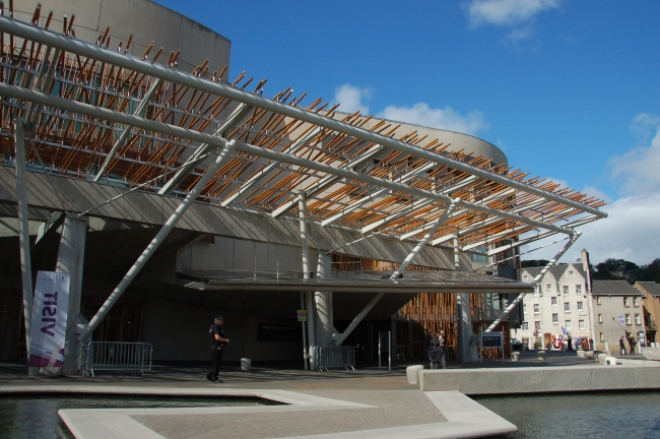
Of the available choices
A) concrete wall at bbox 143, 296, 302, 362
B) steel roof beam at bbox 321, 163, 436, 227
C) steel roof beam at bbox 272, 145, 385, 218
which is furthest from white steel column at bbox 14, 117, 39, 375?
steel roof beam at bbox 321, 163, 436, 227

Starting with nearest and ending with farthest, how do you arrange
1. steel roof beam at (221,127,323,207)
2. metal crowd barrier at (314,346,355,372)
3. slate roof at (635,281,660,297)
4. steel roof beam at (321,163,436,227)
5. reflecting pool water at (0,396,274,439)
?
reflecting pool water at (0,396,274,439), steel roof beam at (221,127,323,207), steel roof beam at (321,163,436,227), metal crowd barrier at (314,346,355,372), slate roof at (635,281,660,297)

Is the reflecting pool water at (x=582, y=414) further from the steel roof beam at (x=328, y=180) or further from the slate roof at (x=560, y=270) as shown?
the slate roof at (x=560, y=270)

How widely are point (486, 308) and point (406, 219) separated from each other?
44.2 ft

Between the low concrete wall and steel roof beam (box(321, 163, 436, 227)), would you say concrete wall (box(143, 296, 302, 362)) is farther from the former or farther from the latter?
the low concrete wall

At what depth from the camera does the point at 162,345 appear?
26.2m

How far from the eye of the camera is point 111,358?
16.6m

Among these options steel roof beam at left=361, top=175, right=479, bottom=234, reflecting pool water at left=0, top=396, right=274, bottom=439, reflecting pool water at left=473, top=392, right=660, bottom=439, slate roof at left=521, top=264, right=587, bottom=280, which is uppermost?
slate roof at left=521, top=264, right=587, bottom=280

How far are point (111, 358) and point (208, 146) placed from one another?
6725mm

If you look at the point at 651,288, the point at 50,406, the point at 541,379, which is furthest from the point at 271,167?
the point at 651,288

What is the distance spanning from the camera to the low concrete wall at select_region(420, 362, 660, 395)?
460 inches

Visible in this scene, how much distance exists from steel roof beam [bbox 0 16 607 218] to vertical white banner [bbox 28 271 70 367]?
18.5ft

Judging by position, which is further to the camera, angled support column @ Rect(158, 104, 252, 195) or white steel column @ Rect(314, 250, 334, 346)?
white steel column @ Rect(314, 250, 334, 346)

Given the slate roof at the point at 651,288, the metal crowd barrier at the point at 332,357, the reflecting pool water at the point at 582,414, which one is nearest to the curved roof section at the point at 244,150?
the metal crowd barrier at the point at 332,357

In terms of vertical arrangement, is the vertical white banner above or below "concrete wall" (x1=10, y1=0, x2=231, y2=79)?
below
